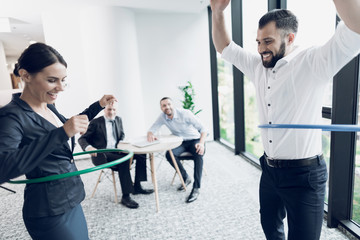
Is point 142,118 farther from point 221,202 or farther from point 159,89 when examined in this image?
point 221,202

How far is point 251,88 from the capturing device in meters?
4.11

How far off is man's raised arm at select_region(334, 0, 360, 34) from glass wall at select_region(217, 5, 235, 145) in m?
3.99

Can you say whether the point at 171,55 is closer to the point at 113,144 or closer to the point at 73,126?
the point at 113,144

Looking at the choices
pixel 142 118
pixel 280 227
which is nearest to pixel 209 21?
pixel 142 118

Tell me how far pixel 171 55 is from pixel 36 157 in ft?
15.8

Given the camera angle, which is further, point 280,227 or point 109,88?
point 109,88

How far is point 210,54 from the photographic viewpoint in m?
5.55

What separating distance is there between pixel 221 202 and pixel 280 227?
1.45 m

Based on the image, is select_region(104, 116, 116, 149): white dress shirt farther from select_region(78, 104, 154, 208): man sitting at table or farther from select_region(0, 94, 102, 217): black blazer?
select_region(0, 94, 102, 217): black blazer

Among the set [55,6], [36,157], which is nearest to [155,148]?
[36,157]

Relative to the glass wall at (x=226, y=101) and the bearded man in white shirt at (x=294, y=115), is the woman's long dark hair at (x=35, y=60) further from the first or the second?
the glass wall at (x=226, y=101)

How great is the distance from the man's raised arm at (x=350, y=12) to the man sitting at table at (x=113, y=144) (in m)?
2.72

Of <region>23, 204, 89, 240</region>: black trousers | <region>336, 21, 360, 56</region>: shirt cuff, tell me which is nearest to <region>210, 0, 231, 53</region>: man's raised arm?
<region>336, 21, 360, 56</region>: shirt cuff

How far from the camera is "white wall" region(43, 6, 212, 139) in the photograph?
4578 millimetres
